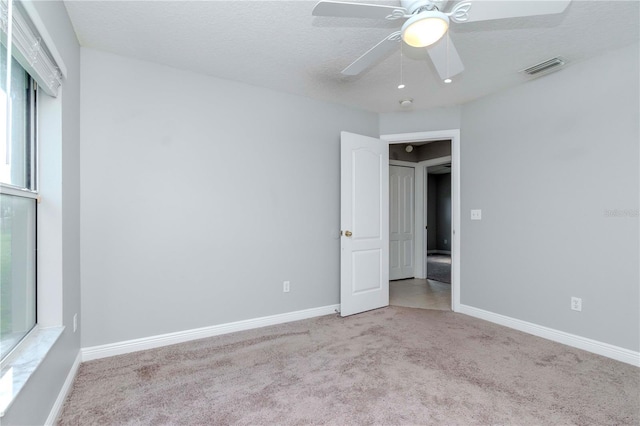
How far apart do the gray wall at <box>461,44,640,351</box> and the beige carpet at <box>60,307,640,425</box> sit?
41cm

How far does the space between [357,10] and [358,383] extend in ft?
7.10

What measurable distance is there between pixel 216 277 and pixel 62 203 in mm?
1330

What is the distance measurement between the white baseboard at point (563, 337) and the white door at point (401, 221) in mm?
1888

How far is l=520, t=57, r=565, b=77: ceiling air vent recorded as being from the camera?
2.57 m

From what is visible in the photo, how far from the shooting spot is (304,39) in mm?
2273

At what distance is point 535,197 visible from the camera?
2.94 metres

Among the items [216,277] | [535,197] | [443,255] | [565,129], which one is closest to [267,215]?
[216,277]

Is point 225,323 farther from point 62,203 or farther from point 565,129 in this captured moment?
point 565,129

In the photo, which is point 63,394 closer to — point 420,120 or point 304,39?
point 304,39

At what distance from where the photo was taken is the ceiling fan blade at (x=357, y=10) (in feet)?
4.78

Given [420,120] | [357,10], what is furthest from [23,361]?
[420,120]

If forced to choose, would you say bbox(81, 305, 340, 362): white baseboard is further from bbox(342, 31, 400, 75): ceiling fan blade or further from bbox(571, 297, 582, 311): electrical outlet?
bbox(342, 31, 400, 75): ceiling fan blade

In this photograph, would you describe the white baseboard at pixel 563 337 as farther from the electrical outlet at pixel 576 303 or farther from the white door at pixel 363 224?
the white door at pixel 363 224

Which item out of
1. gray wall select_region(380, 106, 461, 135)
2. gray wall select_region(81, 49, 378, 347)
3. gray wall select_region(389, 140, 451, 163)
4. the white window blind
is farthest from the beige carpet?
gray wall select_region(389, 140, 451, 163)
